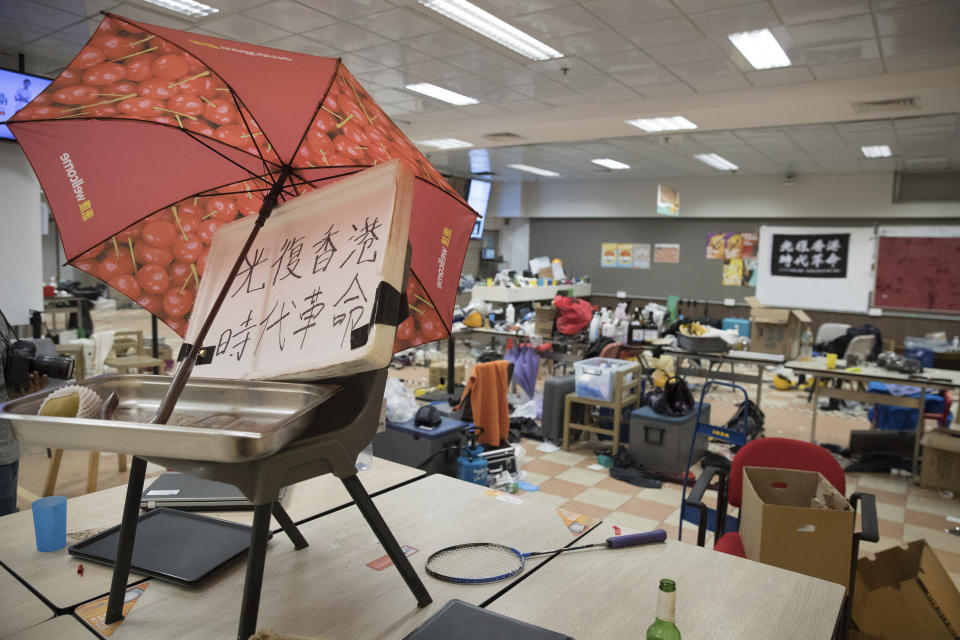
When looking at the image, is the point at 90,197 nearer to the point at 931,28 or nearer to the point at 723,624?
the point at 723,624

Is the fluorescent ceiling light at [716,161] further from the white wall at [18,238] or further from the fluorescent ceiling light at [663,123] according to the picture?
the white wall at [18,238]

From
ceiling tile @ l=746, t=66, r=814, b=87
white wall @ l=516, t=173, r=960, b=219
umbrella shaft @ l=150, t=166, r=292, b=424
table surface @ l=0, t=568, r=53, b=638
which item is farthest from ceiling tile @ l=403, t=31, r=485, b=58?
white wall @ l=516, t=173, r=960, b=219

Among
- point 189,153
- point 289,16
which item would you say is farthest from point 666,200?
point 189,153

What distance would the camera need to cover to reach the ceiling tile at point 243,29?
4.50 m

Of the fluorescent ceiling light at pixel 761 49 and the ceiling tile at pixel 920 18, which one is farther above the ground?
the fluorescent ceiling light at pixel 761 49

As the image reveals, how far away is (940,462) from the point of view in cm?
436

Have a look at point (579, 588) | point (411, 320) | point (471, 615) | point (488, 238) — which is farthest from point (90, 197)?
point (488, 238)

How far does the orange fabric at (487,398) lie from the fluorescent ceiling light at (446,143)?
5041 millimetres

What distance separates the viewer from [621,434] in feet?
16.9

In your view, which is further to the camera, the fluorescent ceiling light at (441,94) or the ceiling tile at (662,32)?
the fluorescent ceiling light at (441,94)

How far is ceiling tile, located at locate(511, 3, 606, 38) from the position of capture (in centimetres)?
418

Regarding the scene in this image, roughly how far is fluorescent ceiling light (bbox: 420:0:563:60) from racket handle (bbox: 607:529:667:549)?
12.4 feet

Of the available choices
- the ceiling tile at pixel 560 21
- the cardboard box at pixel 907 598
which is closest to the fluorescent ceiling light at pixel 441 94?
the ceiling tile at pixel 560 21

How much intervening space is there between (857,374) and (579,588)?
470 cm
